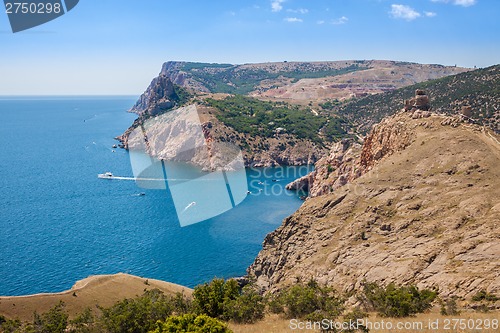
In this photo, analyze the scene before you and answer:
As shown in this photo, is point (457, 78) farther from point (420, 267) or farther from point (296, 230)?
point (420, 267)

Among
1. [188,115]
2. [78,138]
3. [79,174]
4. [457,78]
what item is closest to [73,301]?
[79,174]

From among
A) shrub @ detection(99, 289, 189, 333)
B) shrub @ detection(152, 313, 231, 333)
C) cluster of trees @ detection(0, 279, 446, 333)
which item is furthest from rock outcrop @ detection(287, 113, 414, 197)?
shrub @ detection(152, 313, 231, 333)

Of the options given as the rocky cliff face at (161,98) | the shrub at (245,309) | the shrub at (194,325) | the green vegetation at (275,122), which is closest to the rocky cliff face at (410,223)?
the shrub at (245,309)

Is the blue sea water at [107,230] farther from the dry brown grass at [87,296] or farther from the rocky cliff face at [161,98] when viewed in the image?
the rocky cliff face at [161,98]

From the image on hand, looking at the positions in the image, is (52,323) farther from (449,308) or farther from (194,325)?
(449,308)

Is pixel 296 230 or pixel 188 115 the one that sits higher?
pixel 188 115

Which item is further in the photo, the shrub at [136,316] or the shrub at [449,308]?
the shrub at [136,316]

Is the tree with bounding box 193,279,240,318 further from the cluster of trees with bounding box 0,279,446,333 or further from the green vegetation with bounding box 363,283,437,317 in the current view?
the green vegetation with bounding box 363,283,437,317
